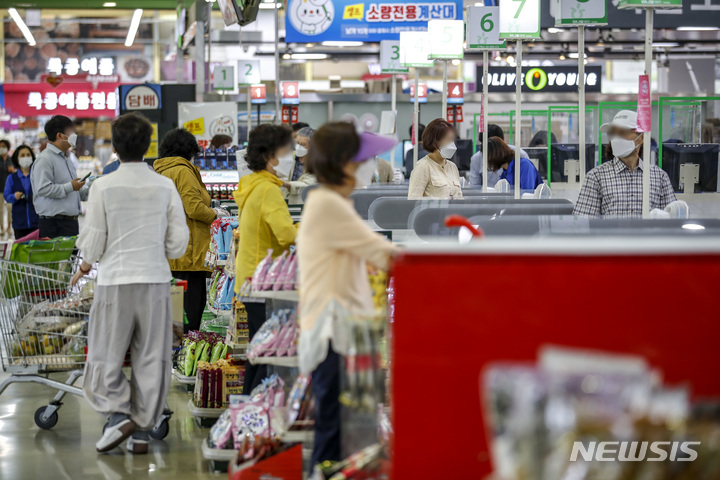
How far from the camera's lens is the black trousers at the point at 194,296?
7.11 meters

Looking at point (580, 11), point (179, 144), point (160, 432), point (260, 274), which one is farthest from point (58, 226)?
point (580, 11)

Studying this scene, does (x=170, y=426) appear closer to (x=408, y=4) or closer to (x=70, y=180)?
(x=70, y=180)

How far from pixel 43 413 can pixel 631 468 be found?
14.2 feet

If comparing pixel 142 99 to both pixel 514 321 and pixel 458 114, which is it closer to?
pixel 458 114

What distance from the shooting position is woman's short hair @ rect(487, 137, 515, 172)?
9094mm

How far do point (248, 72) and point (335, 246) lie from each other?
14.0 m

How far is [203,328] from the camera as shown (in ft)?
22.9

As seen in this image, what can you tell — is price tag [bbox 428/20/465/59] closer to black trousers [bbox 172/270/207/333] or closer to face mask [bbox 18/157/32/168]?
black trousers [bbox 172/270/207/333]

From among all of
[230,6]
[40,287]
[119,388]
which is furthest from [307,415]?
[230,6]

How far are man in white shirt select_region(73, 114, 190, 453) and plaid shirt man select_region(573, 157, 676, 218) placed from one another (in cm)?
238

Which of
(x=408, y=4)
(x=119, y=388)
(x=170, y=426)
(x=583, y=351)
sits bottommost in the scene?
(x=170, y=426)

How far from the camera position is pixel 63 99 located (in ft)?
79.8

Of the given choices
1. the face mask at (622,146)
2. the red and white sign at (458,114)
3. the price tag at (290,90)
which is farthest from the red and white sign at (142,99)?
the face mask at (622,146)

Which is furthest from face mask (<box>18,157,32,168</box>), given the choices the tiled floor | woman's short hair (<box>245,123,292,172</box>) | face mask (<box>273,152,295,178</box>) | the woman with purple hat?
the woman with purple hat
